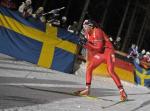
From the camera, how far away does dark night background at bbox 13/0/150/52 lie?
32731 millimetres

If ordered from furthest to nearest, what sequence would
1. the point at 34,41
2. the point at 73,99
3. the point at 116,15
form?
1. the point at 116,15
2. the point at 34,41
3. the point at 73,99

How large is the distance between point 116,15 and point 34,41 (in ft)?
77.2

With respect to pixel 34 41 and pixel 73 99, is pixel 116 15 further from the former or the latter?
pixel 73 99

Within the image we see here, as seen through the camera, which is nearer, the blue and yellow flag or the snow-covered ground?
the snow-covered ground

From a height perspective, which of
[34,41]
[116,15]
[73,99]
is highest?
[116,15]

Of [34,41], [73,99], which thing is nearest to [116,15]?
[34,41]

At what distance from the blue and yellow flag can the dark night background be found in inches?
450

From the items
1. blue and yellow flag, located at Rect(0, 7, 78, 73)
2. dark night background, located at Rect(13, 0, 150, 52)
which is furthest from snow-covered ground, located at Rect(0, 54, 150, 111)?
dark night background, located at Rect(13, 0, 150, 52)

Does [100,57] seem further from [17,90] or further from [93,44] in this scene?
[17,90]

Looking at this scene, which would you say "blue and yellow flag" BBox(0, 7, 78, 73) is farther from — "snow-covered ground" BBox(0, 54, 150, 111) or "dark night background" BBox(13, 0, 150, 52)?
"dark night background" BBox(13, 0, 150, 52)

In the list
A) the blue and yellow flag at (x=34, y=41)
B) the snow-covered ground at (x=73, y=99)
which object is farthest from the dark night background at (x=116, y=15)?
the snow-covered ground at (x=73, y=99)

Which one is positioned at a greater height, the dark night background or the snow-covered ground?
the dark night background

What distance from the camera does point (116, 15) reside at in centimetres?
3962

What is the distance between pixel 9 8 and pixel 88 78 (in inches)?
194
